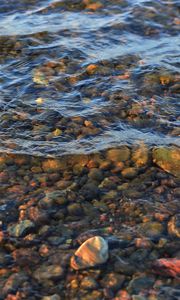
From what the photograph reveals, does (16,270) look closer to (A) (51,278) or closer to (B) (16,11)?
(A) (51,278)

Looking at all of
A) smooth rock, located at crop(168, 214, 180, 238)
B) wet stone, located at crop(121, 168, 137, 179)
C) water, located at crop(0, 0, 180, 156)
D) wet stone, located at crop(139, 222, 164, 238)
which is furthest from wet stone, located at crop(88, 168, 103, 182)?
smooth rock, located at crop(168, 214, 180, 238)

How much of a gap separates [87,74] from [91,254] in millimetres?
3458

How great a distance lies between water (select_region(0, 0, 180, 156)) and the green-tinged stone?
0.59 feet

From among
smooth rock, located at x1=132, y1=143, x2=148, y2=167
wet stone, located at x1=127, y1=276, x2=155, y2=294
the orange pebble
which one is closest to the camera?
wet stone, located at x1=127, y1=276, x2=155, y2=294

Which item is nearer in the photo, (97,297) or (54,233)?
(97,297)

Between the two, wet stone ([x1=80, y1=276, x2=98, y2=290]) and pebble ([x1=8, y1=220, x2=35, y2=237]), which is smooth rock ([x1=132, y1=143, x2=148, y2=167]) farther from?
wet stone ([x1=80, y1=276, x2=98, y2=290])

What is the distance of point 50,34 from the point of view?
26.2 feet

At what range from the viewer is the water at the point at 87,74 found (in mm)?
5410

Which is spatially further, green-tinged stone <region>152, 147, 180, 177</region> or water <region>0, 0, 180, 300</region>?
green-tinged stone <region>152, 147, 180, 177</region>

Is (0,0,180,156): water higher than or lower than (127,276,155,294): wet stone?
higher

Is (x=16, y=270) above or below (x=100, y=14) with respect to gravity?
below

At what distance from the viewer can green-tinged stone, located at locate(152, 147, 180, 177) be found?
15.8ft

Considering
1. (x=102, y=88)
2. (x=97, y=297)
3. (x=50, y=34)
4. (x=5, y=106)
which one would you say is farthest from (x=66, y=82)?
(x=97, y=297)

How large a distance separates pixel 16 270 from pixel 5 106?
106 inches
